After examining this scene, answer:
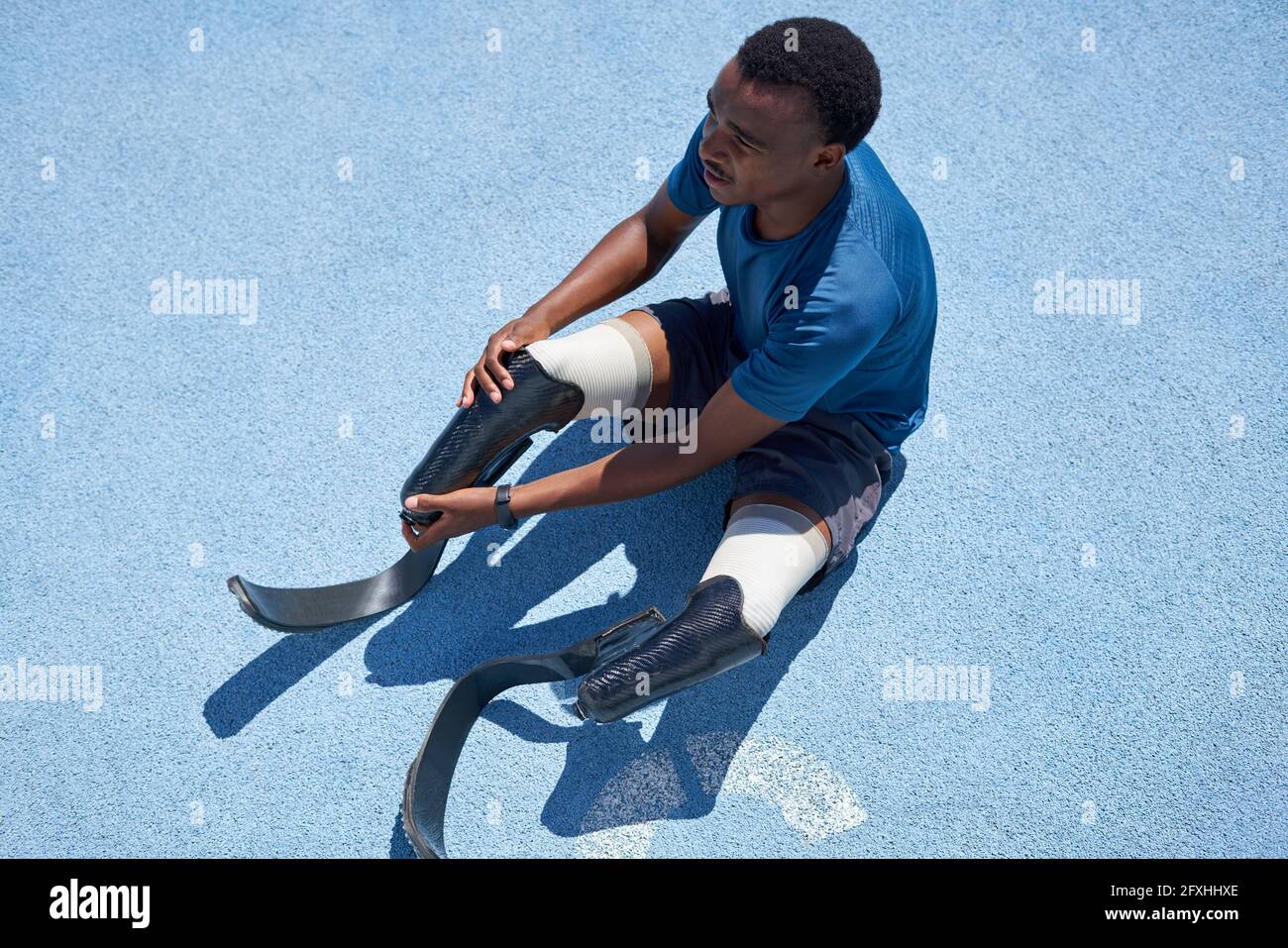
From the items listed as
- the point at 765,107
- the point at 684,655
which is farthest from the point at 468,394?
the point at 765,107

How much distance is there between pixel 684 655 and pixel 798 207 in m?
0.59

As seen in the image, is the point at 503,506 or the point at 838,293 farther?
the point at 503,506

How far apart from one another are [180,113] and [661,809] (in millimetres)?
1615

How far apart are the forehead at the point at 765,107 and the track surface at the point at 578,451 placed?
2.34 ft

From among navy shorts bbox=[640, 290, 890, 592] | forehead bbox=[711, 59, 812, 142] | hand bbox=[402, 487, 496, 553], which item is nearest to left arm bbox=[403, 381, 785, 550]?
hand bbox=[402, 487, 496, 553]

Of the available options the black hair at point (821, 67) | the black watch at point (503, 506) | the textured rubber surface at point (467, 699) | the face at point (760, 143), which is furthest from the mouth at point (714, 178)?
the textured rubber surface at point (467, 699)

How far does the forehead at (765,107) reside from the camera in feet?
3.40

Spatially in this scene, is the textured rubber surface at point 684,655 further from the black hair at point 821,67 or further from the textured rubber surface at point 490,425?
the black hair at point 821,67

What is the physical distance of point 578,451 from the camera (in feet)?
5.59

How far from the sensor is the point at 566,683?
1.54m

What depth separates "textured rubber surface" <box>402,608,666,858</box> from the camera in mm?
1394

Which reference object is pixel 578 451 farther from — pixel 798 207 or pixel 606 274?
pixel 798 207
